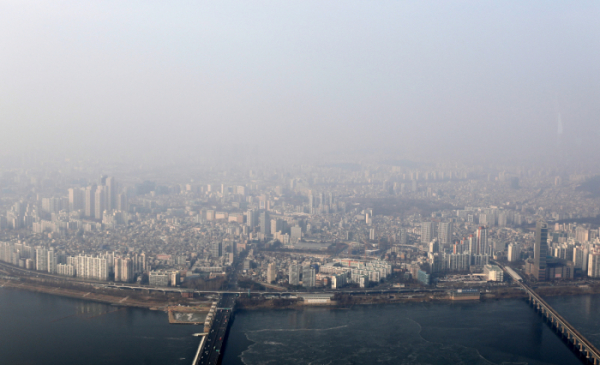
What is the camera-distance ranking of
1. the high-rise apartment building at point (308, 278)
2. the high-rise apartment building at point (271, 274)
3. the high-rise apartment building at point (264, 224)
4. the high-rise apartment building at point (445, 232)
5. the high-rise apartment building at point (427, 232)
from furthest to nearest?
1. the high-rise apartment building at point (264, 224)
2. the high-rise apartment building at point (427, 232)
3. the high-rise apartment building at point (445, 232)
4. the high-rise apartment building at point (271, 274)
5. the high-rise apartment building at point (308, 278)

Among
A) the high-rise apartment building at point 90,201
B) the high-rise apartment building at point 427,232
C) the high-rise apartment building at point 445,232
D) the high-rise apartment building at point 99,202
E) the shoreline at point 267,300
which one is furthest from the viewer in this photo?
the high-rise apartment building at point 90,201

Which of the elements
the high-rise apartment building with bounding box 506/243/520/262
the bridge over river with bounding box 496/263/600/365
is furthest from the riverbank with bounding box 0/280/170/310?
the high-rise apartment building with bounding box 506/243/520/262

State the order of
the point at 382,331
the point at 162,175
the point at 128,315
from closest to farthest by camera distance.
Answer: the point at 382,331, the point at 128,315, the point at 162,175

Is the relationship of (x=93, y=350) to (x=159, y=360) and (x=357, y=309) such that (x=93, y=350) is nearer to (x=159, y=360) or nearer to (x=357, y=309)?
(x=159, y=360)

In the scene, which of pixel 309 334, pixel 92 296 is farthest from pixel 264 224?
pixel 309 334

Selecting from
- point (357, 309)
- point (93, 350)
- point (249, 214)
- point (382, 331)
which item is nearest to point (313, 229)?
point (249, 214)

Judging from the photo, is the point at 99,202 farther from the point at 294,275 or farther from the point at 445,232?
the point at 445,232

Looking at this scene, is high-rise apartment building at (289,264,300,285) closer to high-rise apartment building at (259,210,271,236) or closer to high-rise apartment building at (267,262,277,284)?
high-rise apartment building at (267,262,277,284)

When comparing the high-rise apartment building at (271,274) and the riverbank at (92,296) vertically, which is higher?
the high-rise apartment building at (271,274)

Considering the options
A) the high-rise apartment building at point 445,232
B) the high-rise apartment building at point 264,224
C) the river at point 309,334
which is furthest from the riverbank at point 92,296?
the high-rise apartment building at point 445,232

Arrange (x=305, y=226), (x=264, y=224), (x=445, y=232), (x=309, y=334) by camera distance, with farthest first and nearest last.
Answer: (x=305, y=226) < (x=264, y=224) < (x=445, y=232) < (x=309, y=334)

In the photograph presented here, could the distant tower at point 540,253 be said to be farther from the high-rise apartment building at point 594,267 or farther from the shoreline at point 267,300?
the high-rise apartment building at point 594,267
